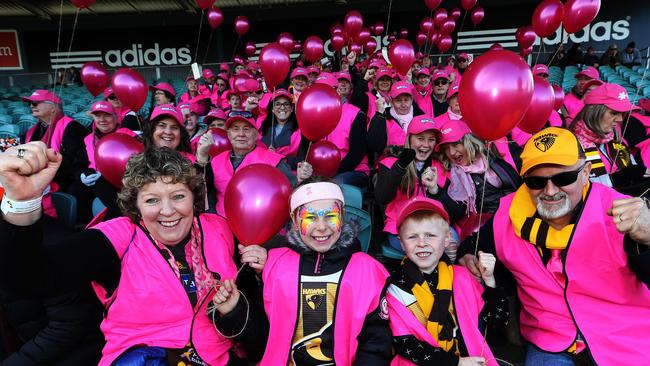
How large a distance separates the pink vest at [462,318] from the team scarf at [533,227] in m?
0.34

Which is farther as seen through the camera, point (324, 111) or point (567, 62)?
point (567, 62)

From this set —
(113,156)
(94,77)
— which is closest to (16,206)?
(113,156)

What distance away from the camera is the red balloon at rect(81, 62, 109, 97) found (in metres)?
4.70

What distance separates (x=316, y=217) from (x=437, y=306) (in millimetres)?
712

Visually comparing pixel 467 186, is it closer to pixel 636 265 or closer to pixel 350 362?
pixel 636 265

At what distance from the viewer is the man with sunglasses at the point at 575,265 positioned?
1.75m

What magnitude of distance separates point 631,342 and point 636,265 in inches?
15.3

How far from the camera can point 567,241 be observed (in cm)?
181

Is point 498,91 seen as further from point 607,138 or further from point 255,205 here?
point 607,138

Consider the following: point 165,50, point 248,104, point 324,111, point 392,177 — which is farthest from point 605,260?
point 165,50

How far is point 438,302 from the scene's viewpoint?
1873 millimetres

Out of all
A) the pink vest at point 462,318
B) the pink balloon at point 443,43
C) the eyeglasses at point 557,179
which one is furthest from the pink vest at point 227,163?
the pink balloon at point 443,43

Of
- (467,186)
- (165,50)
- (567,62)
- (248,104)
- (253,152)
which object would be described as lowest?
(467,186)

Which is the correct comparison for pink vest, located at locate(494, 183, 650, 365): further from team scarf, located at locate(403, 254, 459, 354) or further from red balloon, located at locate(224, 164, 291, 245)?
red balloon, located at locate(224, 164, 291, 245)
